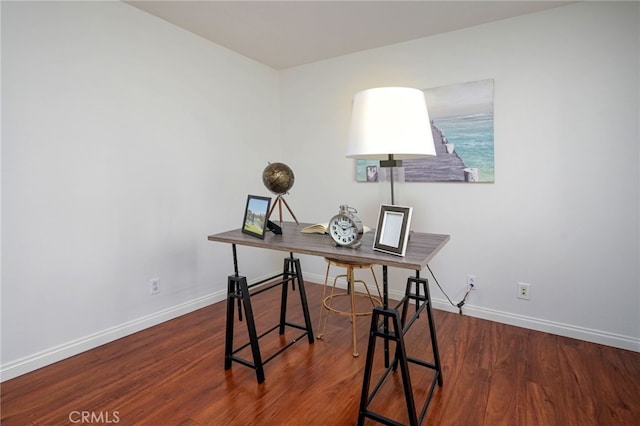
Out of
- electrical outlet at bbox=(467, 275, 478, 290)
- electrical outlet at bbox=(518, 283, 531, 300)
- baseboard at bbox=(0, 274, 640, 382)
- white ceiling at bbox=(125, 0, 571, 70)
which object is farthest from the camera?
electrical outlet at bbox=(467, 275, 478, 290)

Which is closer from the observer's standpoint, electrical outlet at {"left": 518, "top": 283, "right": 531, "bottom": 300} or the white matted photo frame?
the white matted photo frame

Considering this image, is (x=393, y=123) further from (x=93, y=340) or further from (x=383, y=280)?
(x=93, y=340)

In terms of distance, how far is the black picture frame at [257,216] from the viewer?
188cm

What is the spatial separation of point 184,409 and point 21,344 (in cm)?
109

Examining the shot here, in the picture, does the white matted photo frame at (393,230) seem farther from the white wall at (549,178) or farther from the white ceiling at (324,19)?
the white ceiling at (324,19)

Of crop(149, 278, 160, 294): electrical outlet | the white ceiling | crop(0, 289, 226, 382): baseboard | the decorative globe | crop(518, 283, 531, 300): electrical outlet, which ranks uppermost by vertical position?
the white ceiling

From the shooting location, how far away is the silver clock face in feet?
5.34

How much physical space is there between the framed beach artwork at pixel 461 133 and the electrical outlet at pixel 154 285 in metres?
2.25

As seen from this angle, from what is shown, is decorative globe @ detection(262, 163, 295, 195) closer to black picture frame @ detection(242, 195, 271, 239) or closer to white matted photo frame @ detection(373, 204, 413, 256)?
black picture frame @ detection(242, 195, 271, 239)

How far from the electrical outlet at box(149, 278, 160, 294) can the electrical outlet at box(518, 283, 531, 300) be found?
2.71 metres

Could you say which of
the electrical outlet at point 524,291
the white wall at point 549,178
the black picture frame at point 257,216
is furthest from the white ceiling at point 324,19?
the electrical outlet at point 524,291

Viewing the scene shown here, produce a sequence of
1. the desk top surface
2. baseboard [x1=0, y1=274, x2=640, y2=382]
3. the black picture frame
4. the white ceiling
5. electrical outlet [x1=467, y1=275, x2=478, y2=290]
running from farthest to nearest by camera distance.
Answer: electrical outlet [x1=467, y1=275, x2=478, y2=290] → the white ceiling → baseboard [x1=0, y1=274, x2=640, y2=382] → the black picture frame → the desk top surface

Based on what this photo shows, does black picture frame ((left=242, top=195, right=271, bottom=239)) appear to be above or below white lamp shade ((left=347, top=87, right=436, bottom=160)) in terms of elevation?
below

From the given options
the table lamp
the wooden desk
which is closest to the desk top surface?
the wooden desk
